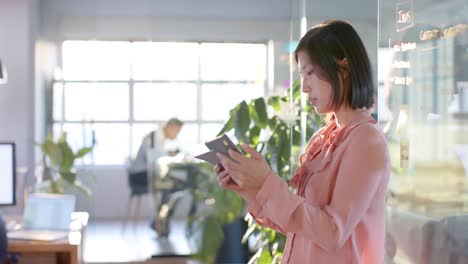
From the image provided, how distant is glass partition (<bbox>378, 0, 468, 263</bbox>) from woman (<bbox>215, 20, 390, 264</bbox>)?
192 millimetres

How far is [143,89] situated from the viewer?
6.82m

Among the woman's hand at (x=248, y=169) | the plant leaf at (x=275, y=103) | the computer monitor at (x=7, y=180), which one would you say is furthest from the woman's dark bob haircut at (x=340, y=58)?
the computer monitor at (x=7, y=180)

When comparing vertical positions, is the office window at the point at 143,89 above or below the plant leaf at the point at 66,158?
above

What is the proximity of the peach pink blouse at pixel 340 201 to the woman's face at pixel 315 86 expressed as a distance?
0.19 ft

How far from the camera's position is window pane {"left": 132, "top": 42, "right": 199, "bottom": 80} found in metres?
6.73

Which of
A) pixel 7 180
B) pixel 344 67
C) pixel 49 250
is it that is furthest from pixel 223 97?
pixel 344 67

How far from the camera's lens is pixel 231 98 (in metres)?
6.74

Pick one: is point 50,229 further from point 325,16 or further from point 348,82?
point 348,82

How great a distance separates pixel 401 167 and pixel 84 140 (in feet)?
16.9

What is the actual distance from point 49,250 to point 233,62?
11.2 feet

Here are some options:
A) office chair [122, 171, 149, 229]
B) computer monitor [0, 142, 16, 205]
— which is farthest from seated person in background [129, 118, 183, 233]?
computer monitor [0, 142, 16, 205]

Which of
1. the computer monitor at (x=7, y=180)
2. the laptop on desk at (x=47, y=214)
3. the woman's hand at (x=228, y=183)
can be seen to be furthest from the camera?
the computer monitor at (x=7, y=180)

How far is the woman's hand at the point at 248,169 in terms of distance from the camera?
1496 mm

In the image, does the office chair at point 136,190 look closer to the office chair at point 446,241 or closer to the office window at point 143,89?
the office window at point 143,89
